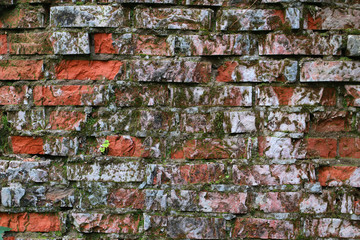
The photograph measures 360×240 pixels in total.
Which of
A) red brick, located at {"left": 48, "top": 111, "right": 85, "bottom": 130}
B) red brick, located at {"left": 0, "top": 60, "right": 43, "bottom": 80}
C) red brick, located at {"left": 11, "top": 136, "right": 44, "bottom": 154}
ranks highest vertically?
red brick, located at {"left": 0, "top": 60, "right": 43, "bottom": 80}

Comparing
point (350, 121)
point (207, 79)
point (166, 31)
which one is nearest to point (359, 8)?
point (350, 121)

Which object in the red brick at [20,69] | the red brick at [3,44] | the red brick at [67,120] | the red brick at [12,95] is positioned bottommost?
the red brick at [67,120]

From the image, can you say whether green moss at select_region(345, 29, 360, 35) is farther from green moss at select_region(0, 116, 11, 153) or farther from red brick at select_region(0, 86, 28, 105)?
green moss at select_region(0, 116, 11, 153)

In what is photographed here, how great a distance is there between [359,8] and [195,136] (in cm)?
86

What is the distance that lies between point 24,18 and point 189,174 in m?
0.96

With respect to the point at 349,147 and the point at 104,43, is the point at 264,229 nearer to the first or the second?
the point at 349,147

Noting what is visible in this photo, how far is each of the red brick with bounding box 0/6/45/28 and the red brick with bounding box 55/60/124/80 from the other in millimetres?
198

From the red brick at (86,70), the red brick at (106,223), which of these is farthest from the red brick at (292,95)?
the red brick at (106,223)

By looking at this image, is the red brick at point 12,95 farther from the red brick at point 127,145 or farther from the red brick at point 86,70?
the red brick at point 127,145

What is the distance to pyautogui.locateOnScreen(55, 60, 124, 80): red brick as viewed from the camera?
1039 millimetres

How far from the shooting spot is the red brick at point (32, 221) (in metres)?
1.06

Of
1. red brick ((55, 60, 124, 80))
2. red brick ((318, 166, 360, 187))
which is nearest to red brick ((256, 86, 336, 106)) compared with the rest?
red brick ((318, 166, 360, 187))

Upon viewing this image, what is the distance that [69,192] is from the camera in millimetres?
1052

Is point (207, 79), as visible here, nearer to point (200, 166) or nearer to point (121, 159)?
point (200, 166)
